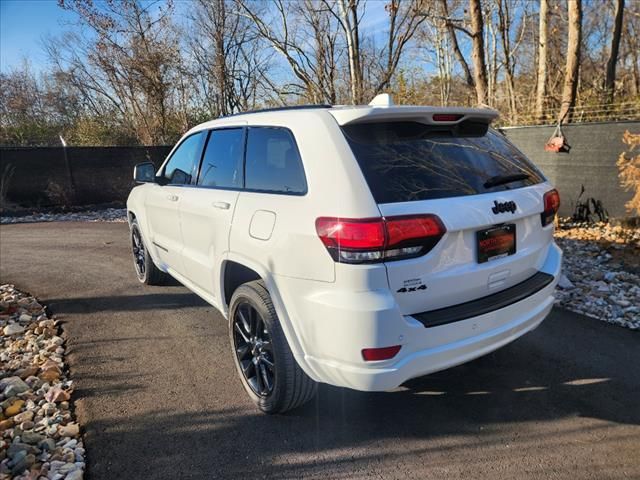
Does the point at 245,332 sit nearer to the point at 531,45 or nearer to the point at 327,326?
the point at 327,326

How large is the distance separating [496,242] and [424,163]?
592 mm

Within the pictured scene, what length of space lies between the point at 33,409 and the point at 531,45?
91.7 feet

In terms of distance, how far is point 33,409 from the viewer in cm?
287

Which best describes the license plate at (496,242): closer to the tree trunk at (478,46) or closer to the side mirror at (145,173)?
the side mirror at (145,173)

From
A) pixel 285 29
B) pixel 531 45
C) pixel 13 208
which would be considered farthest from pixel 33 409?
pixel 531 45

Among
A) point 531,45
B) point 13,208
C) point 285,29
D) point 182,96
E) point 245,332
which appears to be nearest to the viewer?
point 245,332

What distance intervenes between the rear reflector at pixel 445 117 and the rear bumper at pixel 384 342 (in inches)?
43.0

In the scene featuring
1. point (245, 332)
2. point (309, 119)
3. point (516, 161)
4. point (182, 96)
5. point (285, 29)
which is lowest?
point (245, 332)

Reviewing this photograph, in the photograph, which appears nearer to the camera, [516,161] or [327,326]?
[327,326]

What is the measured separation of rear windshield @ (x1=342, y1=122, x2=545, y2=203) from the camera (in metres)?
2.24

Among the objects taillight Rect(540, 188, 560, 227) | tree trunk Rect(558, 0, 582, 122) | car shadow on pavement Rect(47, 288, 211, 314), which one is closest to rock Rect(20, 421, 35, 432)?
car shadow on pavement Rect(47, 288, 211, 314)

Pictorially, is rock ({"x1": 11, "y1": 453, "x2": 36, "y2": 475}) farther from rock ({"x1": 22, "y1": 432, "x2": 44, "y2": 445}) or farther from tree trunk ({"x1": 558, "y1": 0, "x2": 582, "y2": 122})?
tree trunk ({"x1": 558, "y1": 0, "x2": 582, "y2": 122})

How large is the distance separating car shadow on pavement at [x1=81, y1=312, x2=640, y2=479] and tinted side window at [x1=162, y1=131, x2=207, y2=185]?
197 cm

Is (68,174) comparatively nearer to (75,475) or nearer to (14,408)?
(14,408)
